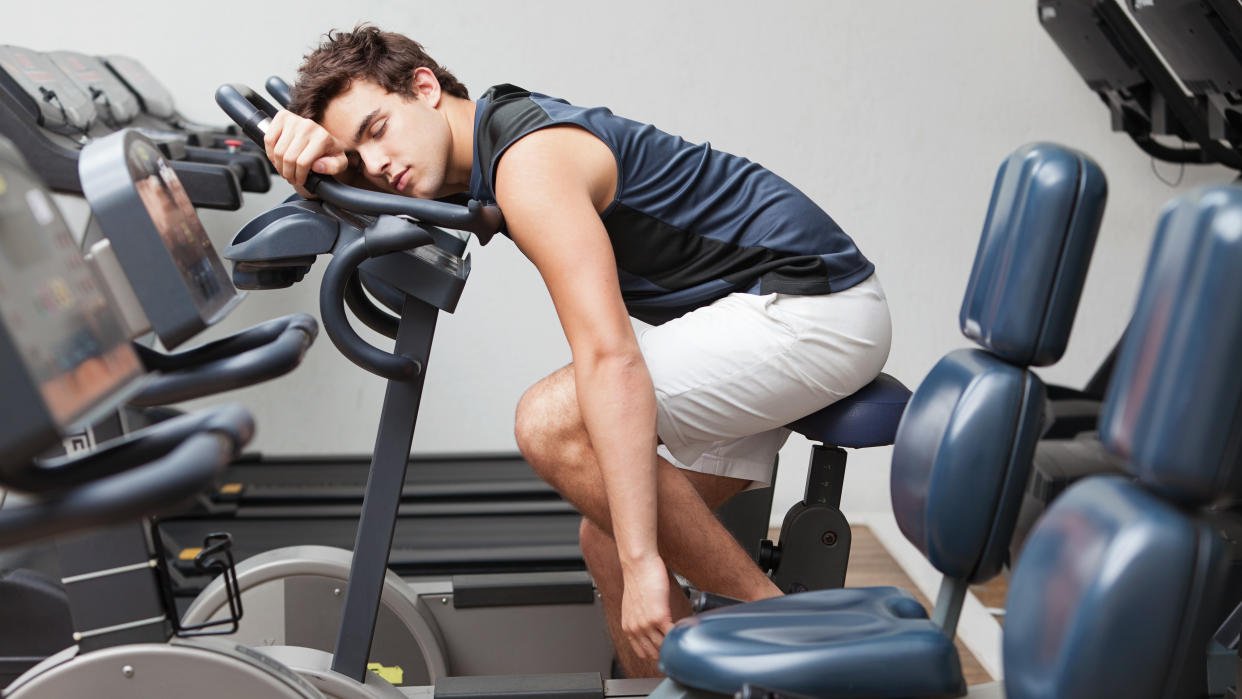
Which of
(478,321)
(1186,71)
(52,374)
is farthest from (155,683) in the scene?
(1186,71)

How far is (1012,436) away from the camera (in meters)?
1.12

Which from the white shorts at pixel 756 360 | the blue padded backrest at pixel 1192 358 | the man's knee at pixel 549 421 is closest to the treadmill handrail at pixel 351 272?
the man's knee at pixel 549 421

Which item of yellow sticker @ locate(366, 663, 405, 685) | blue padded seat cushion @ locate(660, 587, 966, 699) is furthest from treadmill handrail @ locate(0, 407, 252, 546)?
yellow sticker @ locate(366, 663, 405, 685)

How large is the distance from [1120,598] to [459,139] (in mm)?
1157

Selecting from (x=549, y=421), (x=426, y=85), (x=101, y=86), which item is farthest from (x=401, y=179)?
(x=101, y=86)

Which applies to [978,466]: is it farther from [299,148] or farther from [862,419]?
[299,148]

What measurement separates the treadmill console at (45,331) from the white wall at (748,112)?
2.59 metres

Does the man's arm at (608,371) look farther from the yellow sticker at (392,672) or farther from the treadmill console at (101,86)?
the treadmill console at (101,86)

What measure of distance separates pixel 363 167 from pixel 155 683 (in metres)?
0.75

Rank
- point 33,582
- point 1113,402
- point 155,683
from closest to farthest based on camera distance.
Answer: point 1113,402
point 155,683
point 33,582

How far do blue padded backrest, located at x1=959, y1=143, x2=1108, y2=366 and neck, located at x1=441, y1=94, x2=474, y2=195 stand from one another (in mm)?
807

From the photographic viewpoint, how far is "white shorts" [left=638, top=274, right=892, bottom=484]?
5.08 ft

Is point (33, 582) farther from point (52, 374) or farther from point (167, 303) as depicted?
point (52, 374)

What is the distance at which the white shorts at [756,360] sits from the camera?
155cm
